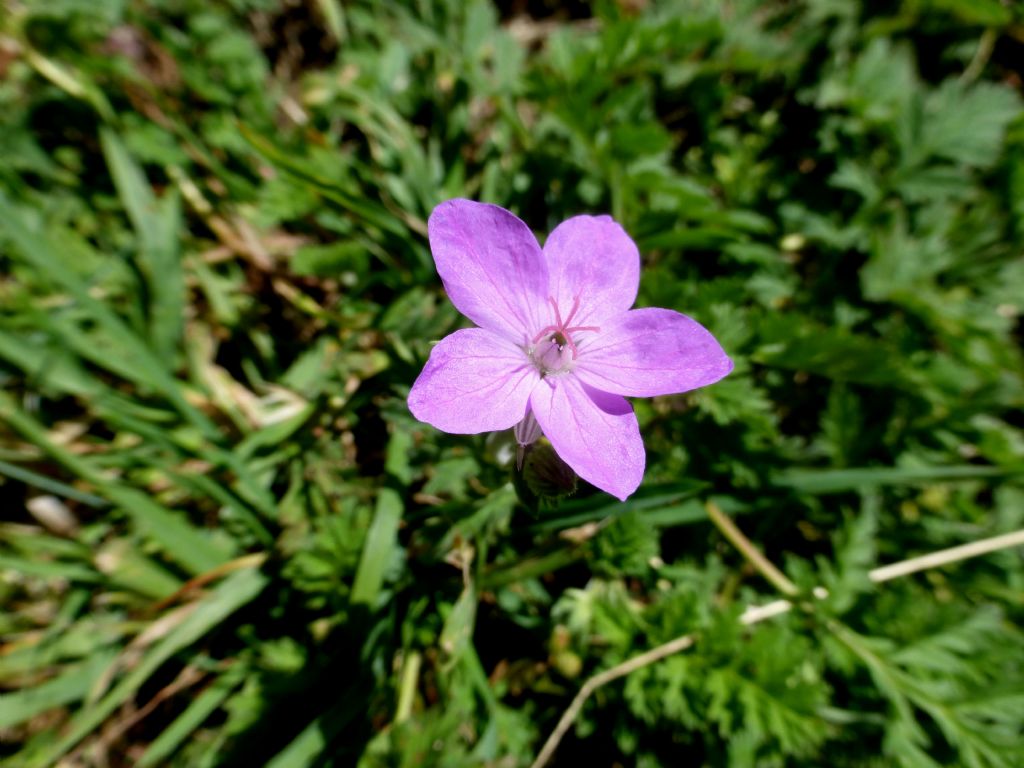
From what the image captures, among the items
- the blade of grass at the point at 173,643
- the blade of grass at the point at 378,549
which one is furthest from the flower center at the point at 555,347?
the blade of grass at the point at 173,643

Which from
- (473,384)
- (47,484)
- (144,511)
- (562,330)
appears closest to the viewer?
(473,384)

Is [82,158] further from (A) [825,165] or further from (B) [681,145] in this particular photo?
(A) [825,165]

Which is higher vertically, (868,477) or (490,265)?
(490,265)

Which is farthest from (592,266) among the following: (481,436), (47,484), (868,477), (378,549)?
(47,484)

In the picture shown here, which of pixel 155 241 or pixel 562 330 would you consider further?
pixel 155 241

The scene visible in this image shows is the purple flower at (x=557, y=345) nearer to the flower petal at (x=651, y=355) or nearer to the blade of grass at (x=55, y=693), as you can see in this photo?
the flower petal at (x=651, y=355)

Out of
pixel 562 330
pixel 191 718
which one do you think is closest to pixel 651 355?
pixel 562 330

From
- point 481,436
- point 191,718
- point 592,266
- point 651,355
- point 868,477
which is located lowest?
point 868,477

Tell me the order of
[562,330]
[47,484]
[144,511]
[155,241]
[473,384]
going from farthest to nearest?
[155,241] < [144,511] < [47,484] < [562,330] < [473,384]

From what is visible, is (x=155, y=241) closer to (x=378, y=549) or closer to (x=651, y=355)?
Answer: (x=378, y=549)
